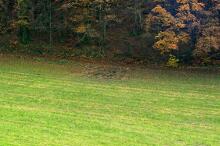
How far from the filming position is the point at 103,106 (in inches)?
974

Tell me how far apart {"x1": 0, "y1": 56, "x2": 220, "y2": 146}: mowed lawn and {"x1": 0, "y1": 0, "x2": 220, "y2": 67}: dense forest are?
288 centimetres

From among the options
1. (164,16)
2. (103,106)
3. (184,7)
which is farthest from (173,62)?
(103,106)

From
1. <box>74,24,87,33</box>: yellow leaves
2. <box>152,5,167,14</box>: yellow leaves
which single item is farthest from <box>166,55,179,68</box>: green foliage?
<box>74,24,87,33</box>: yellow leaves

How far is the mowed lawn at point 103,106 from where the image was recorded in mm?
18328

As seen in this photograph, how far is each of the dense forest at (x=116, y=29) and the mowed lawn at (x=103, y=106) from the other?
114 inches

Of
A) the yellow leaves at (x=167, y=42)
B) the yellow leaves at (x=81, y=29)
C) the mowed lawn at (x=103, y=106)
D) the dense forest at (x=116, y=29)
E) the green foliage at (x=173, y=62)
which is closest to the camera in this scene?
the mowed lawn at (x=103, y=106)

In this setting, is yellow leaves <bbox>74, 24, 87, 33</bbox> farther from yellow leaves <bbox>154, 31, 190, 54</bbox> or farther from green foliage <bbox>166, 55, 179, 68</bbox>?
green foliage <bbox>166, 55, 179, 68</bbox>

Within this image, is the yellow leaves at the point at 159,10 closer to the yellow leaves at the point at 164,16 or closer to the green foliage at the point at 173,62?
the yellow leaves at the point at 164,16

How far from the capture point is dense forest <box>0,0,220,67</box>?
36.4 m

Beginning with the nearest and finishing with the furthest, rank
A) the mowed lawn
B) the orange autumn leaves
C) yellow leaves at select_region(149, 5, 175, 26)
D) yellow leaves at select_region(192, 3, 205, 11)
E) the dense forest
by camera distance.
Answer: the mowed lawn → yellow leaves at select_region(192, 3, 205, 11) → the orange autumn leaves → yellow leaves at select_region(149, 5, 175, 26) → the dense forest

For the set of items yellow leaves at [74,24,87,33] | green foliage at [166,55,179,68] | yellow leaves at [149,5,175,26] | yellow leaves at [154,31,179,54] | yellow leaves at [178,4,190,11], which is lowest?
A: green foliage at [166,55,179,68]

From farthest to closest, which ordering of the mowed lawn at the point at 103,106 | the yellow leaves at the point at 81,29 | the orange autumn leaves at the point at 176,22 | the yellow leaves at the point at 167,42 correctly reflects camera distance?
the yellow leaves at the point at 81,29 → the yellow leaves at the point at 167,42 → the orange autumn leaves at the point at 176,22 → the mowed lawn at the point at 103,106

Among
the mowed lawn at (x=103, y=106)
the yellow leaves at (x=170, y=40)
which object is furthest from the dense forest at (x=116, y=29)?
the mowed lawn at (x=103, y=106)

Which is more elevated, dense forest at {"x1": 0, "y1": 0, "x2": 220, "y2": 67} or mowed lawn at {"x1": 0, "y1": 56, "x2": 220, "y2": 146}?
dense forest at {"x1": 0, "y1": 0, "x2": 220, "y2": 67}
